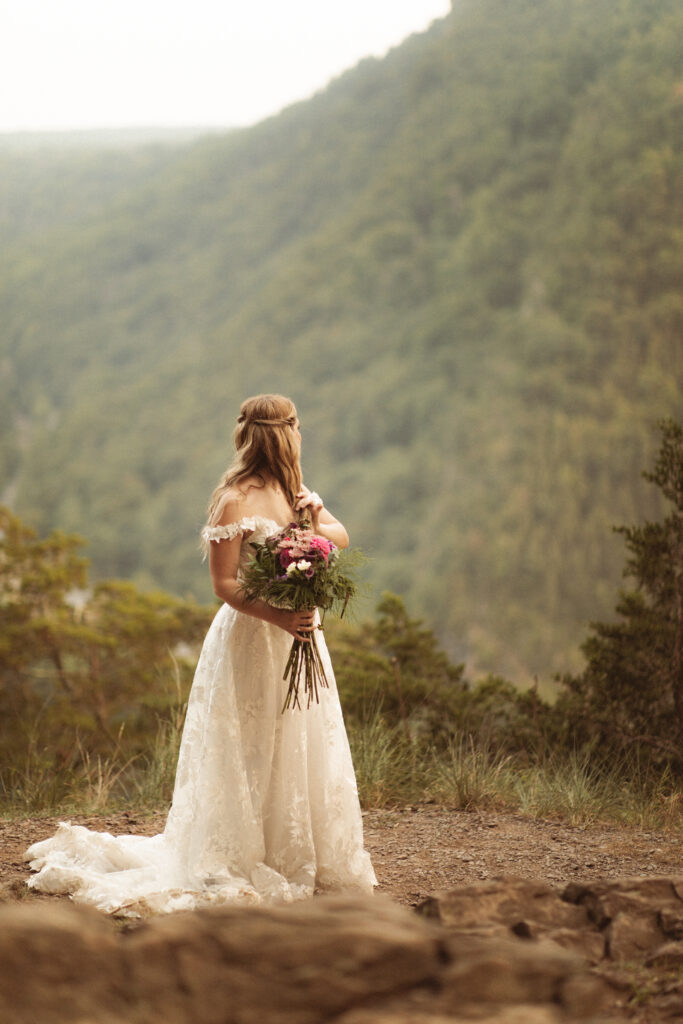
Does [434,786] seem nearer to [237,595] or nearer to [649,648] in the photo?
[649,648]

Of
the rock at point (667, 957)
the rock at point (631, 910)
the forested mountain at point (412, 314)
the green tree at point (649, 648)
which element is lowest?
the rock at point (667, 957)

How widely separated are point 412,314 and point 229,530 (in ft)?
121

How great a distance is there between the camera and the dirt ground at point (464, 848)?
4.58 metres

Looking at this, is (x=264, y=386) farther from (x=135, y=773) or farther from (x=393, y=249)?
(x=135, y=773)

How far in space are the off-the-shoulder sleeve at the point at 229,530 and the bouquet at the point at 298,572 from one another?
0.27 ft

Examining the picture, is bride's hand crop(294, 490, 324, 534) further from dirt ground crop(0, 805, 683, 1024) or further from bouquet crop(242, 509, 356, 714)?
dirt ground crop(0, 805, 683, 1024)

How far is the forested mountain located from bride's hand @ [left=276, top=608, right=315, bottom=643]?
79.3 ft

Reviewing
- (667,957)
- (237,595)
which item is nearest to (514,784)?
(237,595)

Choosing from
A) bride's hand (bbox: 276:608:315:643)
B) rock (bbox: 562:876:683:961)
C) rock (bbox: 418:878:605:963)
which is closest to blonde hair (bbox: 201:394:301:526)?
bride's hand (bbox: 276:608:315:643)

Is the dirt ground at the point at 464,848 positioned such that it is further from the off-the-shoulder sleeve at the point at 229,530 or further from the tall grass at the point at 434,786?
the off-the-shoulder sleeve at the point at 229,530

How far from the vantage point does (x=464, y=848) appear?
5098 mm

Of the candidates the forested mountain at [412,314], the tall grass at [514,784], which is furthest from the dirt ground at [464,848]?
the forested mountain at [412,314]

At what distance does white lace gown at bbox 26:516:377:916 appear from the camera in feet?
Answer: 13.1

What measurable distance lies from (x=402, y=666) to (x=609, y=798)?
121 inches
